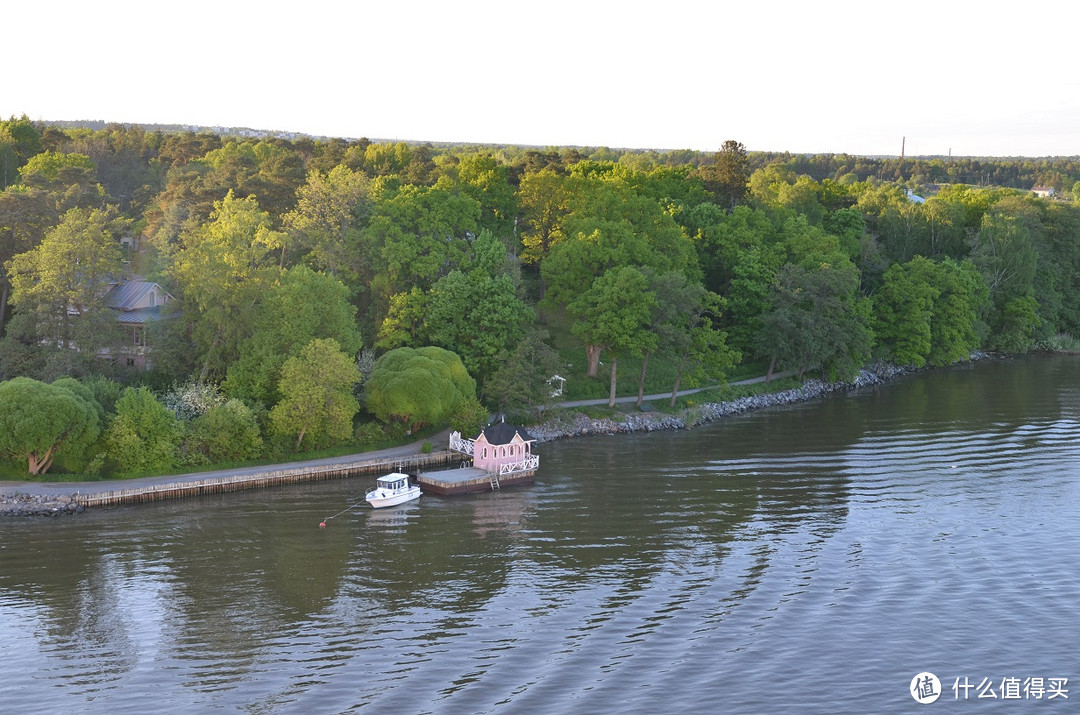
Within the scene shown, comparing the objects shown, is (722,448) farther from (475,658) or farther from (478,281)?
(475,658)

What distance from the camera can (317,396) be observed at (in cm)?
5512

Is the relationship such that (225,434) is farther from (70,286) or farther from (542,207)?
(542,207)

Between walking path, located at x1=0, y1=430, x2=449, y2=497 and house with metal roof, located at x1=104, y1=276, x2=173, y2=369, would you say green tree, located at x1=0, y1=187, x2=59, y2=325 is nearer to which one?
house with metal roof, located at x1=104, y1=276, x2=173, y2=369

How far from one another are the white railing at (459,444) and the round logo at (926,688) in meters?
29.8

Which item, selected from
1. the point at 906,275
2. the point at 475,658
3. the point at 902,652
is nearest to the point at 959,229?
the point at 906,275

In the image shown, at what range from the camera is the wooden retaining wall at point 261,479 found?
48.9 metres

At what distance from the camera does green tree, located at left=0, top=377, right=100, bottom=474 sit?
4806cm

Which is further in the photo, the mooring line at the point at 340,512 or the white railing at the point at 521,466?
the white railing at the point at 521,466

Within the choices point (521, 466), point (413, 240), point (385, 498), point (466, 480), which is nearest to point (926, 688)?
point (466, 480)

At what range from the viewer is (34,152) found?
4011 inches

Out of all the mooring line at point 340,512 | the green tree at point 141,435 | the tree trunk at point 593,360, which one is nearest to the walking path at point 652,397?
the tree trunk at point 593,360

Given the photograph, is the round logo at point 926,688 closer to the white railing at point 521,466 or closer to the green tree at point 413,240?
the white railing at point 521,466

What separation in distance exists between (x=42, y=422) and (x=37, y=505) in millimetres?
3947

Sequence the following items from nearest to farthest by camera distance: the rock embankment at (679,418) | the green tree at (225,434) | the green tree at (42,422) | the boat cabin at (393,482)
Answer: the green tree at (42,422) < the boat cabin at (393,482) < the green tree at (225,434) < the rock embankment at (679,418)
